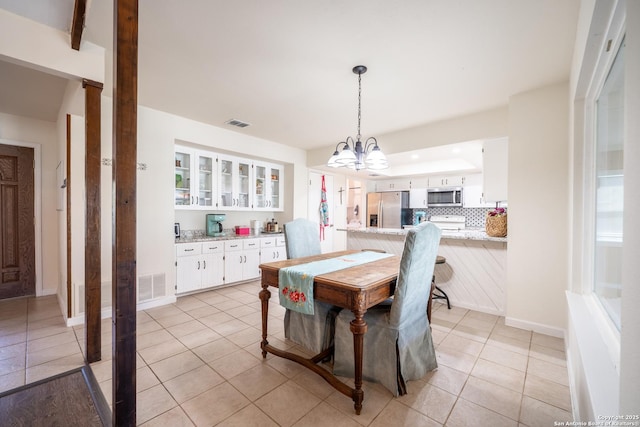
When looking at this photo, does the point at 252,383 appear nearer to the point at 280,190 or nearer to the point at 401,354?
the point at 401,354

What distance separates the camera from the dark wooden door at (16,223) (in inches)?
143

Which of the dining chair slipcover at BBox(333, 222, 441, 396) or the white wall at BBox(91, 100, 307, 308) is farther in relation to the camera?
the white wall at BBox(91, 100, 307, 308)

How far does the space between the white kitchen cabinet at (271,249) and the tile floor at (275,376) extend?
5.62ft

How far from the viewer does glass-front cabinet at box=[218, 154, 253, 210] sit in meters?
4.50

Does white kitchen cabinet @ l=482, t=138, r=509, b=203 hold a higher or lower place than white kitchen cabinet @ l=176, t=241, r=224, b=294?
higher

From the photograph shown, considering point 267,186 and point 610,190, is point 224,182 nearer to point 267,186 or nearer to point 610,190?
point 267,186

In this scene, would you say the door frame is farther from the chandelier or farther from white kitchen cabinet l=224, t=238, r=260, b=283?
the chandelier

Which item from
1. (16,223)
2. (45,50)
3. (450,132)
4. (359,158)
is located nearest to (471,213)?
(450,132)

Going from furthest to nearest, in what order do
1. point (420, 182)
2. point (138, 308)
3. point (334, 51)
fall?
point (420, 182) → point (138, 308) → point (334, 51)

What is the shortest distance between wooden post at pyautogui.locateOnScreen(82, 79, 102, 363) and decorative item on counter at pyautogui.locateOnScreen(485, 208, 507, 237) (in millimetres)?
3928

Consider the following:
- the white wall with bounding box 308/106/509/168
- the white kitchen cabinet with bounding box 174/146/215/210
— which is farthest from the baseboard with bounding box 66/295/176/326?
the white wall with bounding box 308/106/509/168

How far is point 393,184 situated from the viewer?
712 centimetres

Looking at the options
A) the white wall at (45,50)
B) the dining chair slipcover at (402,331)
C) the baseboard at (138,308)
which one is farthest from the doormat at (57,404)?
the white wall at (45,50)

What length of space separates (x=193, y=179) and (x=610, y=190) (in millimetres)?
4355
